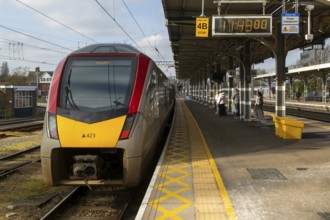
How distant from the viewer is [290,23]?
39.8ft

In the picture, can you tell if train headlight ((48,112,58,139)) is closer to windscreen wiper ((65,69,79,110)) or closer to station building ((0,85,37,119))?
windscreen wiper ((65,69,79,110))

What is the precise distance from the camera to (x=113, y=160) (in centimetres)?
702

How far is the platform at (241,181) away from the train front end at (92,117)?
100 centimetres

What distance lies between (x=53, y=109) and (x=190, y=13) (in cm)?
1129

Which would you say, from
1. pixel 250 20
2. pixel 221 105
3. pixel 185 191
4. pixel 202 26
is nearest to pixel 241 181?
pixel 185 191

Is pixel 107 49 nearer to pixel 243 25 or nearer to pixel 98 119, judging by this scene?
pixel 98 119

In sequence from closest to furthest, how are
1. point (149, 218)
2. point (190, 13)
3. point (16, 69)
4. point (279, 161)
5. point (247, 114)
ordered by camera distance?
1. point (149, 218)
2. point (279, 161)
3. point (190, 13)
4. point (247, 114)
5. point (16, 69)

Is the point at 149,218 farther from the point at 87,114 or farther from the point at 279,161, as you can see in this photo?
the point at 279,161

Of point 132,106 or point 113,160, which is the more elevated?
point 132,106

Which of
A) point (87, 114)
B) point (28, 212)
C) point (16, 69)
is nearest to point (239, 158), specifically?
point (87, 114)

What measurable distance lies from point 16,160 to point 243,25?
28.5ft

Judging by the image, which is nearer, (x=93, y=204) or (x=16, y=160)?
(x=93, y=204)

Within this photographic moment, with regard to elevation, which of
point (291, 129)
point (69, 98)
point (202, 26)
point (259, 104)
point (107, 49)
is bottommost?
point (291, 129)

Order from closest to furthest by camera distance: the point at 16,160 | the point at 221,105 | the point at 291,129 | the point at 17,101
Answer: the point at 16,160, the point at 291,129, the point at 221,105, the point at 17,101
